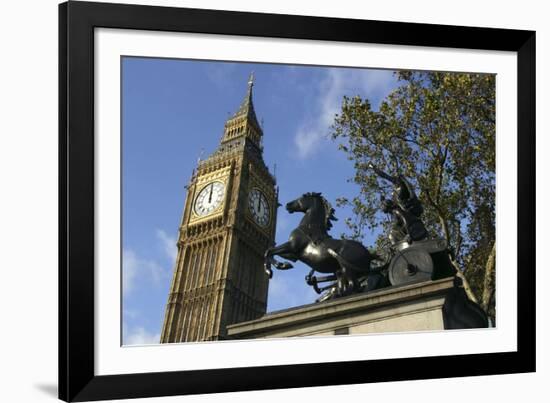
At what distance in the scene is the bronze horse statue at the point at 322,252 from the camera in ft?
29.5

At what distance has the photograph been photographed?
8.20 m

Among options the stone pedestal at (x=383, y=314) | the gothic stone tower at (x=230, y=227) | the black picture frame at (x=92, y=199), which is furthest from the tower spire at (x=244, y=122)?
the stone pedestal at (x=383, y=314)

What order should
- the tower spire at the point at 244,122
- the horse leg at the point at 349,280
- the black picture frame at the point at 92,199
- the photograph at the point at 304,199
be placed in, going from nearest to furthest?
1. the black picture frame at the point at 92,199
2. the photograph at the point at 304,199
3. the tower spire at the point at 244,122
4. the horse leg at the point at 349,280

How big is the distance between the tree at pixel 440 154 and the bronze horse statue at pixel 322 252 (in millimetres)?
199

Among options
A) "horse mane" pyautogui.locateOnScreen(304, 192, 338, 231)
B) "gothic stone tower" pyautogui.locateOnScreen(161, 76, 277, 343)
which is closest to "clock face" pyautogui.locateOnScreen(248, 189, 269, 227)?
"gothic stone tower" pyautogui.locateOnScreen(161, 76, 277, 343)

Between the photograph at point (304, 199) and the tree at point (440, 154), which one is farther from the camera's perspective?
the tree at point (440, 154)

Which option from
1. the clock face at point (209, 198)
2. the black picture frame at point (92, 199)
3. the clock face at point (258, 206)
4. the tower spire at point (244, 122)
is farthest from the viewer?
the clock face at point (258, 206)

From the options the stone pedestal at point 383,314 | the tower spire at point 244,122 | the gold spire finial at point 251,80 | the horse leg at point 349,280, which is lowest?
the stone pedestal at point 383,314

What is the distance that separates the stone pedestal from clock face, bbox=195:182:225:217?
1153mm

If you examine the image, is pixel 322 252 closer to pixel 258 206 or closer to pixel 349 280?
pixel 349 280

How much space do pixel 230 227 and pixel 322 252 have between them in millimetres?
1020

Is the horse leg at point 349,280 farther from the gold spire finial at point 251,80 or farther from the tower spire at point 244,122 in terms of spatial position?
the gold spire finial at point 251,80

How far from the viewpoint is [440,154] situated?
32.1 ft

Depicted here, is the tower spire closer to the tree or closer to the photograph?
the photograph
